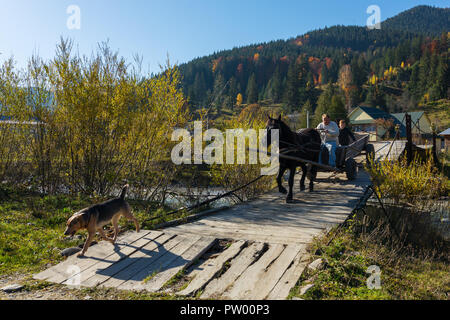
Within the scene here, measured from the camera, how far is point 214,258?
13.5 ft

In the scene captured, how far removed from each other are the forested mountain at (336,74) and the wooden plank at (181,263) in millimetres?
29836

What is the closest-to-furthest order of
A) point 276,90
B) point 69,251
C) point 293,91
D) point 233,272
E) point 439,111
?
1. point 233,272
2. point 69,251
3. point 293,91
4. point 439,111
5. point 276,90

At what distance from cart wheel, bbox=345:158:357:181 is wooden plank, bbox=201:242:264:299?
6.26m

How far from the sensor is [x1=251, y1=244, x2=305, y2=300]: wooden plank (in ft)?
9.98

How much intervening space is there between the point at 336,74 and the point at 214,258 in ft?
355

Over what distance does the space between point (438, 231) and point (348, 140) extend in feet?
13.2

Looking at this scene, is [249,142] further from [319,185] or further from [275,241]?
[275,241]

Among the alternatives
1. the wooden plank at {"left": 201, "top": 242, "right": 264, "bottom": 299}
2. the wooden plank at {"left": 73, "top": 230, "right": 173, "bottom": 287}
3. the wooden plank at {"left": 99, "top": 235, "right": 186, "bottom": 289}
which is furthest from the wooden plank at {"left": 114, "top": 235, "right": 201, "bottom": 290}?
the wooden plank at {"left": 201, "top": 242, "right": 264, "bottom": 299}

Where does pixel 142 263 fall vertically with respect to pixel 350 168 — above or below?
below

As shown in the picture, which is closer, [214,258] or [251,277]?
[251,277]

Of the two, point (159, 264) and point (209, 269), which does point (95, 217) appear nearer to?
point (159, 264)

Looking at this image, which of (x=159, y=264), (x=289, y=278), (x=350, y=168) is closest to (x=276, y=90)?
(x=350, y=168)

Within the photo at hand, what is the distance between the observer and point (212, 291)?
317 centimetres

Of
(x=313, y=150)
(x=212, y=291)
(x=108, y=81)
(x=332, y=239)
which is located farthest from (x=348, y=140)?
(x=212, y=291)
